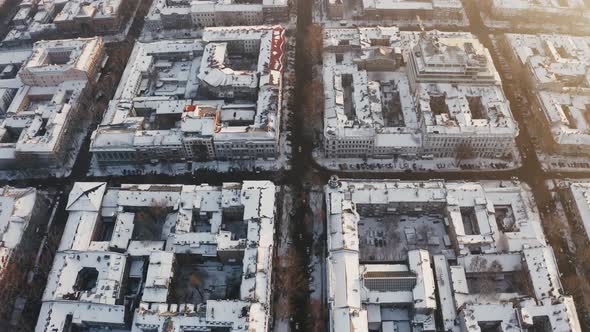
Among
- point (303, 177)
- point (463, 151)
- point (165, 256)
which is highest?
point (463, 151)

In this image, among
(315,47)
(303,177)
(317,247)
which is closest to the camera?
(317,247)

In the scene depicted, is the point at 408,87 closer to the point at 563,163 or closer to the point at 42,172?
the point at 563,163

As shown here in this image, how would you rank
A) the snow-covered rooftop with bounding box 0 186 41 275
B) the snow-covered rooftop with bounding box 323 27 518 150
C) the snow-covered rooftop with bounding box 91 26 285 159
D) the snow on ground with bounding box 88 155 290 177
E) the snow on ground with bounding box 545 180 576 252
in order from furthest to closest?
the snow on ground with bounding box 88 155 290 177 → the snow-covered rooftop with bounding box 91 26 285 159 → the snow-covered rooftop with bounding box 323 27 518 150 → the snow on ground with bounding box 545 180 576 252 → the snow-covered rooftop with bounding box 0 186 41 275

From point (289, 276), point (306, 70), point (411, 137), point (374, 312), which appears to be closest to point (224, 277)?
point (289, 276)

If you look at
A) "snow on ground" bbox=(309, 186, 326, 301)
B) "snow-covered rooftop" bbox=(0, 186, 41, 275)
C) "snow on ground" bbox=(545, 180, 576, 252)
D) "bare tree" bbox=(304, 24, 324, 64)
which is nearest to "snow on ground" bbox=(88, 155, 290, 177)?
"snow on ground" bbox=(309, 186, 326, 301)

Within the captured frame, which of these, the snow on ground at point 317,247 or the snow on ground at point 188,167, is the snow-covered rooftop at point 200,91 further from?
the snow on ground at point 317,247

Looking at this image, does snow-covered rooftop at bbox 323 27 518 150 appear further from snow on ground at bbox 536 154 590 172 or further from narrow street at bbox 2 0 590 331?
snow on ground at bbox 536 154 590 172

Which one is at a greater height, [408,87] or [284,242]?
[408,87]

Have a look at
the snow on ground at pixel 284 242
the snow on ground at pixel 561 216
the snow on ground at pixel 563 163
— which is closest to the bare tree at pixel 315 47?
the snow on ground at pixel 284 242

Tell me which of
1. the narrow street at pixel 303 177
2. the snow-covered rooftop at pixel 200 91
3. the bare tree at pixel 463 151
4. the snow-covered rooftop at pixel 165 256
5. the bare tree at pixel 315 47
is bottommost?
the snow-covered rooftop at pixel 165 256

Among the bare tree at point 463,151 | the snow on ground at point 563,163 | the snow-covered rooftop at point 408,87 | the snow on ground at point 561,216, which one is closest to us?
the snow on ground at point 561,216

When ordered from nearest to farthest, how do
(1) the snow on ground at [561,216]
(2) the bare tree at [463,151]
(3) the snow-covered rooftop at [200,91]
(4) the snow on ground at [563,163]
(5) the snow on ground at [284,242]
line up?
(5) the snow on ground at [284,242]
(1) the snow on ground at [561,216]
(2) the bare tree at [463,151]
(3) the snow-covered rooftop at [200,91]
(4) the snow on ground at [563,163]

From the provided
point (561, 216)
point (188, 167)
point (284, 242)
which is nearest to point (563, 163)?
point (561, 216)

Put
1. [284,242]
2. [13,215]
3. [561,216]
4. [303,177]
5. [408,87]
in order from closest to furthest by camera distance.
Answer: [13,215]
[284,242]
[561,216]
[303,177]
[408,87]
